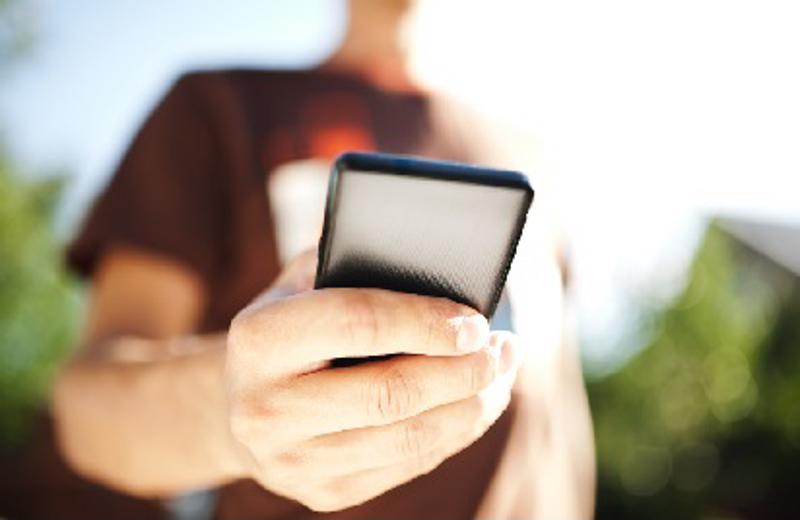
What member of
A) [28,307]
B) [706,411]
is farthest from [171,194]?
[28,307]

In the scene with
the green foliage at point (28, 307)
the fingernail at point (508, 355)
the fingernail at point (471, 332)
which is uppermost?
the fingernail at point (471, 332)

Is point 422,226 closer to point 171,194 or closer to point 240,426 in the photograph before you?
point 240,426

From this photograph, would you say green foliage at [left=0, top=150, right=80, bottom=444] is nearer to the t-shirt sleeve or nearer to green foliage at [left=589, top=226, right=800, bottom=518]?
green foliage at [left=589, top=226, right=800, bottom=518]

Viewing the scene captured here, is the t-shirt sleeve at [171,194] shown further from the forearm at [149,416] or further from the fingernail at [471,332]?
the fingernail at [471,332]

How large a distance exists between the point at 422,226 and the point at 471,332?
0.25 feet

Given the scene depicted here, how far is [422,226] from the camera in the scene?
56cm

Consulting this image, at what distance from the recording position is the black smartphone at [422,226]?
1.67 feet

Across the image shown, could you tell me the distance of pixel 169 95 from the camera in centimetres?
111

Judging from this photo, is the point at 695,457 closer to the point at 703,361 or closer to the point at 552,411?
the point at 703,361

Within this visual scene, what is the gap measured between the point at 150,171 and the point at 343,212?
2.04 ft

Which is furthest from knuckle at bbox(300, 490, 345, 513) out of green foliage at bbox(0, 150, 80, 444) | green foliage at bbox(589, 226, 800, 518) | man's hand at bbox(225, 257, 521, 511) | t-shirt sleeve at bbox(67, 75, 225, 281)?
green foliage at bbox(0, 150, 80, 444)

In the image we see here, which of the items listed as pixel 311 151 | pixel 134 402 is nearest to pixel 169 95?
pixel 311 151

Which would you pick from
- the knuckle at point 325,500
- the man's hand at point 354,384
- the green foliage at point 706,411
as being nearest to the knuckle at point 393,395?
the man's hand at point 354,384

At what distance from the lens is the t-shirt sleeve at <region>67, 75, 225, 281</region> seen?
105cm
